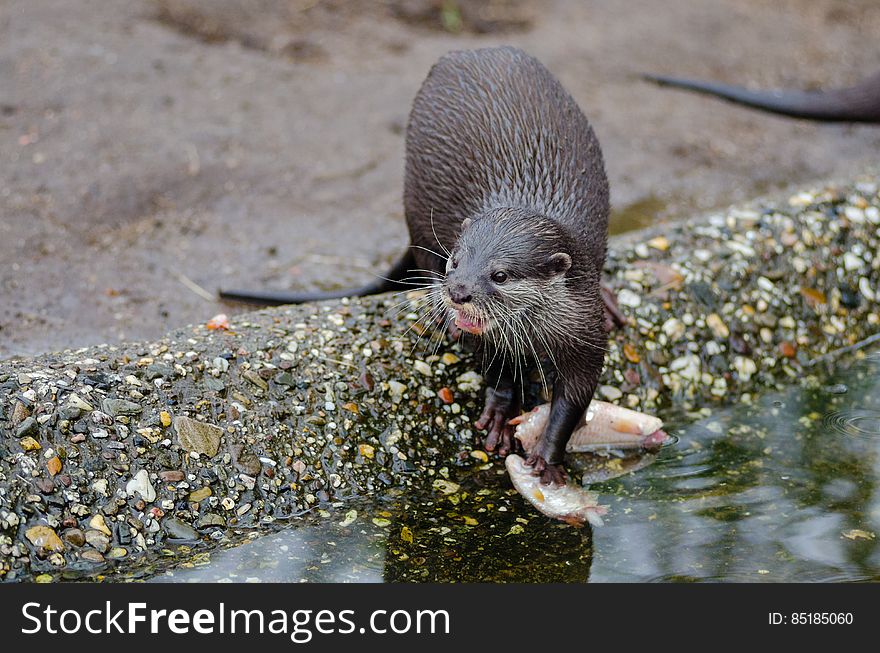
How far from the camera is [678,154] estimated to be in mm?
5367

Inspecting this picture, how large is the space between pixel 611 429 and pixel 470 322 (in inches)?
26.4

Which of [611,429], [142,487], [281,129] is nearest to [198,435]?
[142,487]

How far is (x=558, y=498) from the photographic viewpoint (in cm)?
280

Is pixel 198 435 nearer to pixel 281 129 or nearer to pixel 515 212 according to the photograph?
pixel 515 212

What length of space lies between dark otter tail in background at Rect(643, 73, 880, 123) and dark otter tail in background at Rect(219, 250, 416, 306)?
2.15 m

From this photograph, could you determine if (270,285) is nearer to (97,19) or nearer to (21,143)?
(21,143)

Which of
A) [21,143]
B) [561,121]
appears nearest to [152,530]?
[561,121]

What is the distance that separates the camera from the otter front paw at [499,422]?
3.00 metres

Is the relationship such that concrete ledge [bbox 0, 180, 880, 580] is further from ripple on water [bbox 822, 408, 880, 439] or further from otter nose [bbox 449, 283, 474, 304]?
otter nose [bbox 449, 283, 474, 304]

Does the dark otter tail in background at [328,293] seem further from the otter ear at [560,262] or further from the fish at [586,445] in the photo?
the otter ear at [560,262]

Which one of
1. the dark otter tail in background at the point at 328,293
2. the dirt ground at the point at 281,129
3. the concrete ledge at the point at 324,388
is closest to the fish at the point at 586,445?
the concrete ledge at the point at 324,388

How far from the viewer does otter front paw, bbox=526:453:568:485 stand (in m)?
2.84

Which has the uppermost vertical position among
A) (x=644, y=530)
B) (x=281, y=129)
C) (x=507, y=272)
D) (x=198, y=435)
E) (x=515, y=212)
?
(x=515, y=212)

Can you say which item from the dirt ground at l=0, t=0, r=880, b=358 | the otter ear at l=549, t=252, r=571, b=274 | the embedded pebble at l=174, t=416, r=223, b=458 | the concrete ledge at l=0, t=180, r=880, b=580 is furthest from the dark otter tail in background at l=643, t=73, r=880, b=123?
the embedded pebble at l=174, t=416, r=223, b=458
